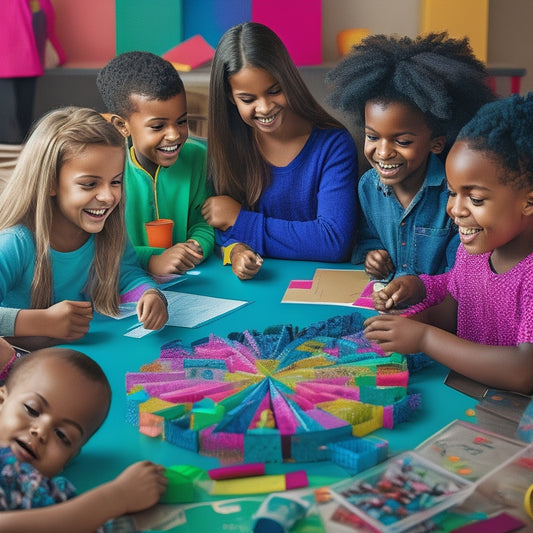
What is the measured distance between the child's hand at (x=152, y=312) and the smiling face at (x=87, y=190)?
247 mm

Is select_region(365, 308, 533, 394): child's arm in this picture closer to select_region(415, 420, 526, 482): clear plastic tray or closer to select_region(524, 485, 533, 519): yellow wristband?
select_region(415, 420, 526, 482): clear plastic tray

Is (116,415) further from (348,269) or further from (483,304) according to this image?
(348,269)

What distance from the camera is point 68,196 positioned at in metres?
1.99

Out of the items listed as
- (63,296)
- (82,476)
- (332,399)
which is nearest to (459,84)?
(332,399)

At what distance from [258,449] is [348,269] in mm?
1241

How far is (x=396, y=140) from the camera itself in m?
2.18

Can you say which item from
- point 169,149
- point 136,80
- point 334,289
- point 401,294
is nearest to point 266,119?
point 169,149

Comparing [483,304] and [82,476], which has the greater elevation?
[483,304]

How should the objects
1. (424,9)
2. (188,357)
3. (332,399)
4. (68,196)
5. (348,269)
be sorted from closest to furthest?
(332,399) → (188,357) → (68,196) → (348,269) → (424,9)

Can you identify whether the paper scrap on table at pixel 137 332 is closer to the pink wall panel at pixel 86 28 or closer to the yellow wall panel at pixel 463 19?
the yellow wall panel at pixel 463 19

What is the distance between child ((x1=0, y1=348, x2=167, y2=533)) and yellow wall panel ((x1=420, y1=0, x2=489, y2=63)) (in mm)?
2879

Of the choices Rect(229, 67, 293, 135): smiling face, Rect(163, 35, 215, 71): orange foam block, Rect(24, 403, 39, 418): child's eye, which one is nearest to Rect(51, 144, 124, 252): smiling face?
Rect(229, 67, 293, 135): smiling face

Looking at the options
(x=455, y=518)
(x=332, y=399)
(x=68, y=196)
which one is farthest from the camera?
(x=68, y=196)

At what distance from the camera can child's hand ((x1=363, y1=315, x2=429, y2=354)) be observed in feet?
5.44
